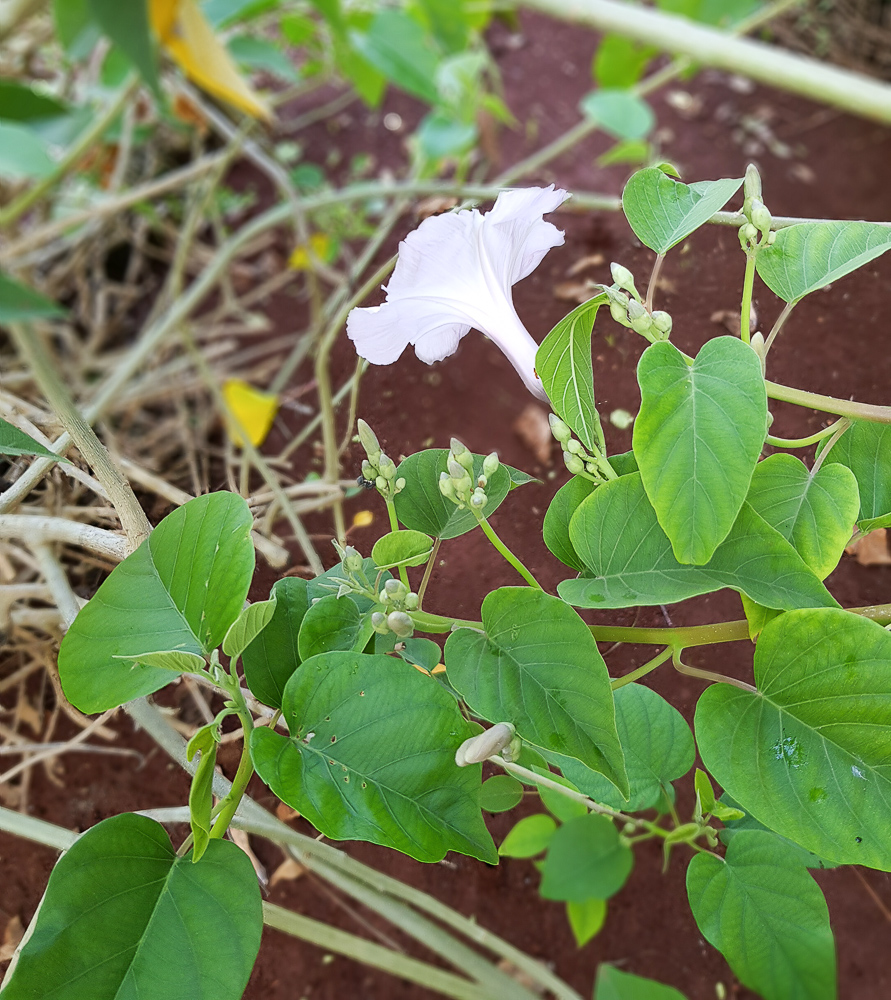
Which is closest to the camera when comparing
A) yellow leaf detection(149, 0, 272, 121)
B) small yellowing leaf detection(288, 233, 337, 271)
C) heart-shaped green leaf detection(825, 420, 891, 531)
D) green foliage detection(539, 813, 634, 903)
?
heart-shaped green leaf detection(825, 420, 891, 531)

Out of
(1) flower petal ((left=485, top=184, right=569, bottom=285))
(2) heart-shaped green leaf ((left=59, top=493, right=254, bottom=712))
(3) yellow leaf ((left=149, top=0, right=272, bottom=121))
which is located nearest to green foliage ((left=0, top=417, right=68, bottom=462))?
(2) heart-shaped green leaf ((left=59, top=493, right=254, bottom=712))

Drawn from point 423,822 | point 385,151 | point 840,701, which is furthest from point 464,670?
point 385,151

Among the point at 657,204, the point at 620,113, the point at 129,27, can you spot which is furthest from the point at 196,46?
the point at 657,204

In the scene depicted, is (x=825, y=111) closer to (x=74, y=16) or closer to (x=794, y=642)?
(x=74, y=16)

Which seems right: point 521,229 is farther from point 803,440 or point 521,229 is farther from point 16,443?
point 16,443

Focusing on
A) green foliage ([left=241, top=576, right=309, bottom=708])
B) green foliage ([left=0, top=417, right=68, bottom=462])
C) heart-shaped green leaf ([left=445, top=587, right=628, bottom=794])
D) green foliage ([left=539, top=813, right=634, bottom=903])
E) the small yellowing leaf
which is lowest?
green foliage ([left=539, top=813, right=634, bottom=903])

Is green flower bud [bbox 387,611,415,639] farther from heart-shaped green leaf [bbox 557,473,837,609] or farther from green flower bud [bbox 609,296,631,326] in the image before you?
green flower bud [bbox 609,296,631,326]
